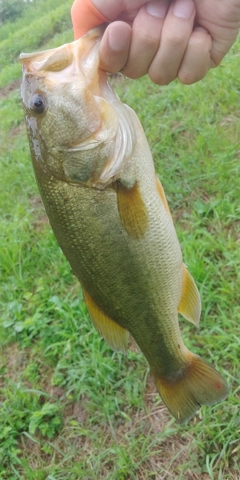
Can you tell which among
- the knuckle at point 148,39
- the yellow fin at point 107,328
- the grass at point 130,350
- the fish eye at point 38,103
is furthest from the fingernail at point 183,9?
the grass at point 130,350

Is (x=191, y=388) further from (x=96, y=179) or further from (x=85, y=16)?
(x=85, y=16)

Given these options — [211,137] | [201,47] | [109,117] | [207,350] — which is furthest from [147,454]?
[211,137]

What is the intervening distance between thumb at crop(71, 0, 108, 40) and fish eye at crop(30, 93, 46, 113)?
0.28 m

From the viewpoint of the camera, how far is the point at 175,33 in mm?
1673

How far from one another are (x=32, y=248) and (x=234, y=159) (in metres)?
1.77

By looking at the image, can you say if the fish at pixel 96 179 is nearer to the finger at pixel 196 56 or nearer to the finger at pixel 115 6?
the finger at pixel 115 6

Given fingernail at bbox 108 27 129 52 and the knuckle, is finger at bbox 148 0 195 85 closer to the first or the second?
the knuckle

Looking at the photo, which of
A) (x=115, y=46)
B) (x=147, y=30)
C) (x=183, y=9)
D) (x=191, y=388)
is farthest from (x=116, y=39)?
(x=191, y=388)

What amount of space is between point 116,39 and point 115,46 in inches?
0.9

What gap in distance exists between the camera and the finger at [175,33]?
167 cm

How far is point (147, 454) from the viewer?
8.64ft

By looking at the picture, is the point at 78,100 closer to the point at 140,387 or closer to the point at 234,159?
the point at 140,387

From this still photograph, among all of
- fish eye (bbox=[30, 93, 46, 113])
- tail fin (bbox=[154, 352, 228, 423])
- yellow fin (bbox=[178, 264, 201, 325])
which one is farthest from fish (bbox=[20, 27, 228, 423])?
tail fin (bbox=[154, 352, 228, 423])

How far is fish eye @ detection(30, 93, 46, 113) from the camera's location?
168cm
